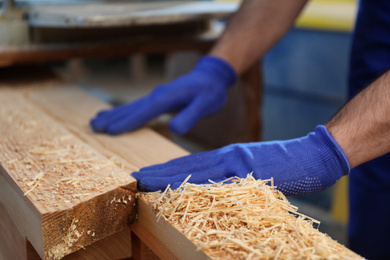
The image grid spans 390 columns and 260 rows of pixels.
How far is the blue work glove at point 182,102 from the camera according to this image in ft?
4.40

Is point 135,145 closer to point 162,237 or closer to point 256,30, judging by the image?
point 162,237

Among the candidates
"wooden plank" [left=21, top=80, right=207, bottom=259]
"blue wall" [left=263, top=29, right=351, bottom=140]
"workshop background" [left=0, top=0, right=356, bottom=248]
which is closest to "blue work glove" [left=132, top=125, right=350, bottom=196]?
"wooden plank" [left=21, top=80, right=207, bottom=259]

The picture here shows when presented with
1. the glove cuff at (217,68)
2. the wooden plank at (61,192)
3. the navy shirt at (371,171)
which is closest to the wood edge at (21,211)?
the wooden plank at (61,192)

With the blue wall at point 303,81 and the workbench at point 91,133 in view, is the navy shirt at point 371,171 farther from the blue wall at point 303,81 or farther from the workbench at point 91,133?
the blue wall at point 303,81

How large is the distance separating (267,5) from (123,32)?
0.66 meters

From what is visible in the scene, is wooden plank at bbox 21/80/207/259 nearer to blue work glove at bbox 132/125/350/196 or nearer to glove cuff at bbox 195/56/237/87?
blue work glove at bbox 132/125/350/196

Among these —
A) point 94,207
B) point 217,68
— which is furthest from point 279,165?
point 217,68

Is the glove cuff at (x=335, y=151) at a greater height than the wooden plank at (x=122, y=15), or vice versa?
the wooden plank at (x=122, y=15)

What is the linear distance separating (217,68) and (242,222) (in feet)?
2.95

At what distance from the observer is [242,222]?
2.59 ft

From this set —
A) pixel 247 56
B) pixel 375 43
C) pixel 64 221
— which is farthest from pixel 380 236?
pixel 64 221

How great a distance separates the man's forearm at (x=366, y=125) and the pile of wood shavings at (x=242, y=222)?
0.25m

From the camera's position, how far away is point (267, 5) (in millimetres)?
1624

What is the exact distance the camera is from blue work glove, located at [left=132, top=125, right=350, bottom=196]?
38.7 inches
